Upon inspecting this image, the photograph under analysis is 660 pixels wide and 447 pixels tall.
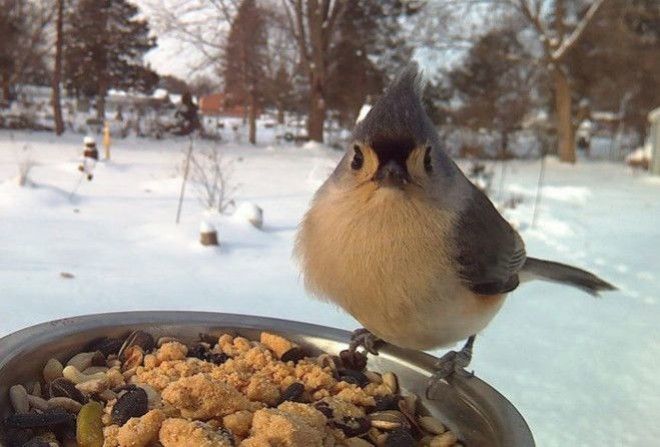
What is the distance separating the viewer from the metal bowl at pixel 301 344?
3.59 feet

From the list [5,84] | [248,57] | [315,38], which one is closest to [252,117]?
[248,57]

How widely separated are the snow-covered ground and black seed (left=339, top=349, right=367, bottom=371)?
268mm

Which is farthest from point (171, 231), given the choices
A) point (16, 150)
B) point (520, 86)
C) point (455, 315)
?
point (520, 86)

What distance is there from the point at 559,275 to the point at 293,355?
100cm

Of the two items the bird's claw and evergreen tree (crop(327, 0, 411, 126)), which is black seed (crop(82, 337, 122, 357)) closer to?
the bird's claw

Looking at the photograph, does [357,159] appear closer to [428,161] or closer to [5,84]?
[428,161]

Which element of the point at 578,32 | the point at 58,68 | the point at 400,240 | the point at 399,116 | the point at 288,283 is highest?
the point at 578,32

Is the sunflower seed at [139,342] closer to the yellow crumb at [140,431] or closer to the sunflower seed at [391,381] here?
the yellow crumb at [140,431]

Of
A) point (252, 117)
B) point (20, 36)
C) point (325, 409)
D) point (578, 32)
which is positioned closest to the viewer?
point (325, 409)

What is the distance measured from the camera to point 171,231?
5.00m

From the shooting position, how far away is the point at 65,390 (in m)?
1.14

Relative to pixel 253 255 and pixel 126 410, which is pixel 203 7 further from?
pixel 126 410

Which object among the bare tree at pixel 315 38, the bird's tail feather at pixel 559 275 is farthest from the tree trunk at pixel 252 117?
the bird's tail feather at pixel 559 275

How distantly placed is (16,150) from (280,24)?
27.4ft
